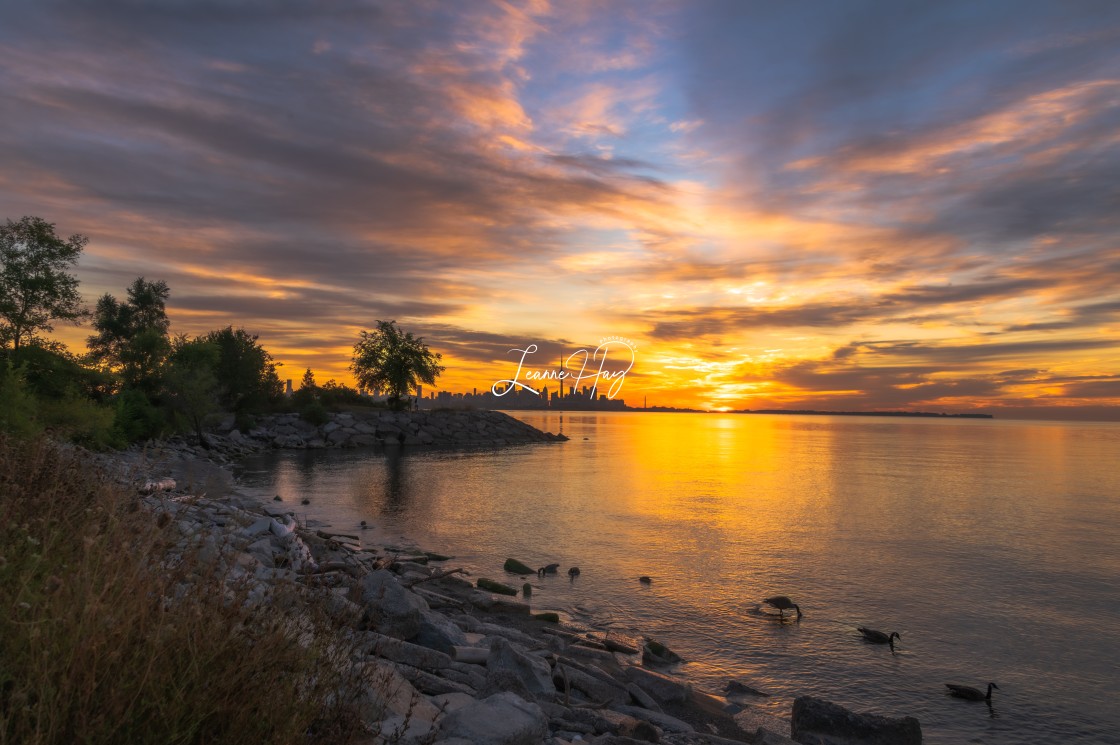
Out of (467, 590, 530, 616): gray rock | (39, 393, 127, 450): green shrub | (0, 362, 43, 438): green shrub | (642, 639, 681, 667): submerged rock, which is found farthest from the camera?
(39, 393, 127, 450): green shrub

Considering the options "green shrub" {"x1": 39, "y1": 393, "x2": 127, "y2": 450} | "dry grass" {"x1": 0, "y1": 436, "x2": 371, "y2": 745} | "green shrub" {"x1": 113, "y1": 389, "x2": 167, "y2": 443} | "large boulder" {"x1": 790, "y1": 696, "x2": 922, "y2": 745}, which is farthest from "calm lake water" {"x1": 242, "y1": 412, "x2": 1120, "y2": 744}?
"dry grass" {"x1": 0, "y1": 436, "x2": 371, "y2": 745}

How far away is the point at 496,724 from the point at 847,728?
22.1 ft

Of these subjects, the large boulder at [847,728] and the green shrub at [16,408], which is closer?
the large boulder at [847,728]

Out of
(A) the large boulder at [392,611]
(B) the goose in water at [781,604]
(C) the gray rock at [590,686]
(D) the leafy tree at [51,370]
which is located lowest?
(B) the goose in water at [781,604]

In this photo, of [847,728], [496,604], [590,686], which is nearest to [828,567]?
[496,604]

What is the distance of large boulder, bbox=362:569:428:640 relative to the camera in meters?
9.54

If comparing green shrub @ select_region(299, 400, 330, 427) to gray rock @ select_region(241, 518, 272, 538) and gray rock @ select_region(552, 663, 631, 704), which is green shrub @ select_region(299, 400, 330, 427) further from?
gray rock @ select_region(552, 663, 631, 704)

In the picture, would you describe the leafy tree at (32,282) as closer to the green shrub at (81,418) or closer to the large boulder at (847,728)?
the green shrub at (81,418)

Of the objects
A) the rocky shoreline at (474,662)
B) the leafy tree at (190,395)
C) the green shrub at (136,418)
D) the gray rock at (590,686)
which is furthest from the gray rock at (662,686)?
the leafy tree at (190,395)

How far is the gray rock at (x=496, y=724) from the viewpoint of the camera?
18.9 feet

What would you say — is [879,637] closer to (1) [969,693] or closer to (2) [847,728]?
(1) [969,693]

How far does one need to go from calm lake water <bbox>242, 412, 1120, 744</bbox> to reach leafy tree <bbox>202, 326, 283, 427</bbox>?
3120 cm

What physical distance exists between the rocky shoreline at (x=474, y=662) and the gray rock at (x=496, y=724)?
1 centimetres

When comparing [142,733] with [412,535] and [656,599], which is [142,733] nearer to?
[656,599]
